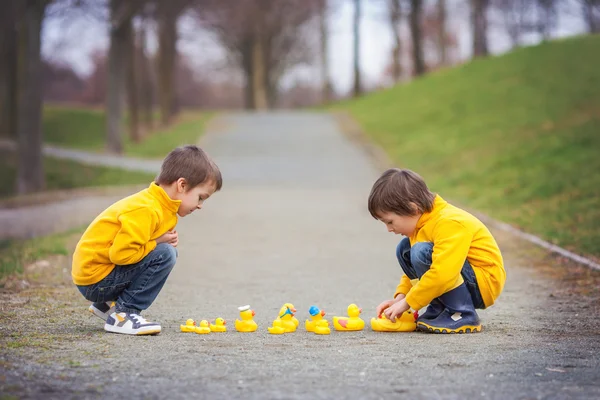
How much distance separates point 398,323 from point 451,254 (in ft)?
2.11

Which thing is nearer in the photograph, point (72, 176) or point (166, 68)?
point (72, 176)

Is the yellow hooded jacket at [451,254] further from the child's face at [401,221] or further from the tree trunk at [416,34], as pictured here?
the tree trunk at [416,34]

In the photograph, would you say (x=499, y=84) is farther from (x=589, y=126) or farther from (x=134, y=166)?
(x=134, y=166)

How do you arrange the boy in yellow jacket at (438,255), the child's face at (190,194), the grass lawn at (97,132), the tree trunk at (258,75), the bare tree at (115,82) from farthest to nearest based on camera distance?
1. the tree trunk at (258,75)
2. the grass lawn at (97,132)
3. the bare tree at (115,82)
4. the child's face at (190,194)
5. the boy in yellow jacket at (438,255)

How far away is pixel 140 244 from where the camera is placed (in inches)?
198

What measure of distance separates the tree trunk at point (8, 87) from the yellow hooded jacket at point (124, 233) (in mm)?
24762

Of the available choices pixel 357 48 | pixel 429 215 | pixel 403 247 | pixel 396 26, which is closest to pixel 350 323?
pixel 403 247

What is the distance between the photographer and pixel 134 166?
68.7 feet

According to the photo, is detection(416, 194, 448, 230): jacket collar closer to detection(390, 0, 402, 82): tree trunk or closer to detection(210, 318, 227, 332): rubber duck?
detection(210, 318, 227, 332): rubber duck

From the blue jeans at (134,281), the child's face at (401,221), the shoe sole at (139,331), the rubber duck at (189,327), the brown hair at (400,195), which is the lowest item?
the rubber duck at (189,327)

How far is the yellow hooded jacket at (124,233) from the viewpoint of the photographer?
4973 millimetres

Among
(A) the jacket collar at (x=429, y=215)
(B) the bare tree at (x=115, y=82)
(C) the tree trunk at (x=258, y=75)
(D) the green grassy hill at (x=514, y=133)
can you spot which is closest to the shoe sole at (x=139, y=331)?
(A) the jacket collar at (x=429, y=215)

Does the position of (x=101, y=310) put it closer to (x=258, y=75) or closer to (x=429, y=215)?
(x=429, y=215)

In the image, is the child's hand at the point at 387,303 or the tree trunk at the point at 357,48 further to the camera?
the tree trunk at the point at 357,48
